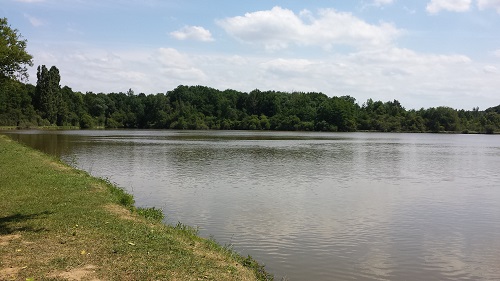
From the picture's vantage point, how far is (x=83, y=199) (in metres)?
16.3

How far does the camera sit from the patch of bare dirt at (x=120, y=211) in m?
14.3

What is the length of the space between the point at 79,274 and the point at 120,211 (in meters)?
6.56

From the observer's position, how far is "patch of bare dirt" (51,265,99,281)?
8.53 metres

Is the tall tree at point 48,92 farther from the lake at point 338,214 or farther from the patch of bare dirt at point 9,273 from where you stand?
the patch of bare dirt at point 9,273

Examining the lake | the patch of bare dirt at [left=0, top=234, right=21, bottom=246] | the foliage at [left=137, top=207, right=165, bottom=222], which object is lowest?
the lake

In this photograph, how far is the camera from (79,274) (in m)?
8.73

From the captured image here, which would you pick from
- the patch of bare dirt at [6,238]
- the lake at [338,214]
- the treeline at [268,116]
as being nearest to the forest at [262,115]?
the treeline at [268,116]

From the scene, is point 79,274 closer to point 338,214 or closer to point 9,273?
point 9,273

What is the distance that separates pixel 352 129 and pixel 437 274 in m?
163

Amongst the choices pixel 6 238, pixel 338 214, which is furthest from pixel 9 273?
pixel 338 214

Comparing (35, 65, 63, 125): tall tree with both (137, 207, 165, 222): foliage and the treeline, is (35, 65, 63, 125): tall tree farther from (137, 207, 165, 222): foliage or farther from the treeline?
(137, 207, 165, 222): foliage

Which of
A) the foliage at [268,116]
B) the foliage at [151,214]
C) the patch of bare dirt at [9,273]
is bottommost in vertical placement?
the foliage at [151,214]

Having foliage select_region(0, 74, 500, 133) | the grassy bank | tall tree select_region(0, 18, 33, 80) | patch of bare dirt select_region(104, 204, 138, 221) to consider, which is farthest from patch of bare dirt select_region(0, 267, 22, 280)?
foliage select_region(0, 74, 500, 133)

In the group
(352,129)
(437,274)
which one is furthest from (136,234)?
(352,129)
